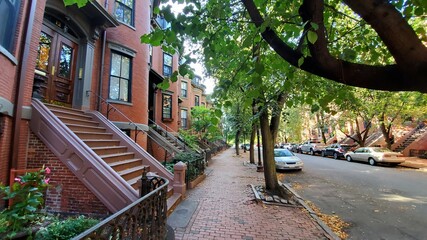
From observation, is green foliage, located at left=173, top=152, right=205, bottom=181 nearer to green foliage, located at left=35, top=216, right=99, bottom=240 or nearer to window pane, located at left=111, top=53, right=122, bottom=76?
window pane, located at left=111, top=53, right=122, bottom=76

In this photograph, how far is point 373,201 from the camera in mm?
8312

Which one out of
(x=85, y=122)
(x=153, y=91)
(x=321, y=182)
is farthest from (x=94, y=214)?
(x=153, y=91)

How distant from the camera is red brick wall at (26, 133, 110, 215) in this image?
→ 5.71 metres

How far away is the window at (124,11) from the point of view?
11.8m

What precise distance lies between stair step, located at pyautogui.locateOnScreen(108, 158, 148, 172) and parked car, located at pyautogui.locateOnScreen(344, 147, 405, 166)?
17677 millimetres

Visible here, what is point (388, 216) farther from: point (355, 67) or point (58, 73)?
point (58, 73)

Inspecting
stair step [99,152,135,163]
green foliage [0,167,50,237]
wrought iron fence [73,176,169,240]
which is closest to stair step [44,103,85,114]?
stair step [99,152,135,163]

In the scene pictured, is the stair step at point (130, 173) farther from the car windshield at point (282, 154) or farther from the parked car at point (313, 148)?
the parked car at point (313, 148)

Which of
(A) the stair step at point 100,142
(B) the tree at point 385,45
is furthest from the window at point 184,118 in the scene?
(B) the tree at point 385,45

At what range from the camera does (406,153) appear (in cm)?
2308

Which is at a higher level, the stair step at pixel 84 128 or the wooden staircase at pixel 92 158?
the stair step at pixel 84 128

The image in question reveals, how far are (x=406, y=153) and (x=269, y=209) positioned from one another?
75.9ft

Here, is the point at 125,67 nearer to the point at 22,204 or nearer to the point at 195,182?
the point at 195,182

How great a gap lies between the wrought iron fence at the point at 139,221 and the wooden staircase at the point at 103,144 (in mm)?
2725
